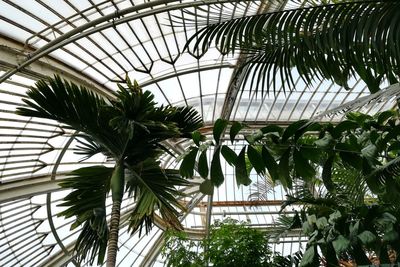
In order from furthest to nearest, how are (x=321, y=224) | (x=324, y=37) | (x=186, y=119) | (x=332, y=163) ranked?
(x=186, y=119), (x=321, y=224), (x=332, y=163), (x=324, y=37)

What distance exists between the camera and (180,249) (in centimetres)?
814

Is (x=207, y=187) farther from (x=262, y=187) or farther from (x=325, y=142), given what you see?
(x=262, y=187)

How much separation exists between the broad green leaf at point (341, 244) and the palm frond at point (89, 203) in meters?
2.70

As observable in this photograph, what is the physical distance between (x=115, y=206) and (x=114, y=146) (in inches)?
26.4

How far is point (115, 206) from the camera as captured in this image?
14.4 ft

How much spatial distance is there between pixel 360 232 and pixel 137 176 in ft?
8.53

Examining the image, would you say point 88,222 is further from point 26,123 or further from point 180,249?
point 26,123

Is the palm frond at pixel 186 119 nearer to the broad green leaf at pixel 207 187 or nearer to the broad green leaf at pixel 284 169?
the broad green leaf at pixel 207 187

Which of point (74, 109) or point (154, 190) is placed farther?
point (154, 190)

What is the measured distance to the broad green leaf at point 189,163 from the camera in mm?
2260

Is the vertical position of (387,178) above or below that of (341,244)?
above

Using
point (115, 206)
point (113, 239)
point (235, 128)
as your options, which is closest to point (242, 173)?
point (235, 128)

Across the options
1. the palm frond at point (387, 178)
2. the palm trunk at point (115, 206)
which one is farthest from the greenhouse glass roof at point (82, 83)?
the palm frond at point (387, 178)

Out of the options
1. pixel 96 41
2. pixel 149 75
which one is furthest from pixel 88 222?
pixel 149 75
